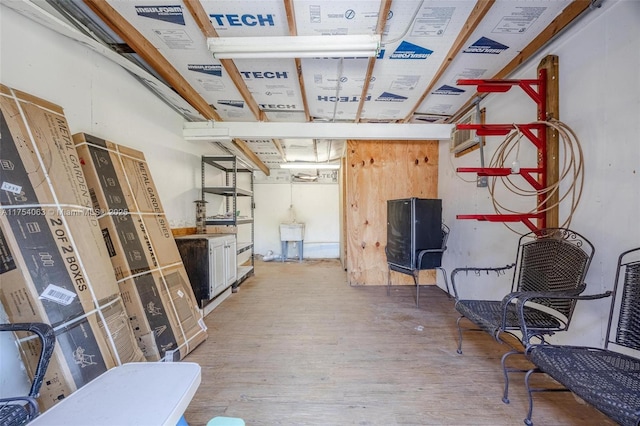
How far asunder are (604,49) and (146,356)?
138 inches

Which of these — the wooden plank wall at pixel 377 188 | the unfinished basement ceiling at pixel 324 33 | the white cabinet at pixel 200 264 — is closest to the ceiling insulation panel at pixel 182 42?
the unfinished basement ceiling at pixel 324 33

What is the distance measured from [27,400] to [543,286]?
8.71 feet

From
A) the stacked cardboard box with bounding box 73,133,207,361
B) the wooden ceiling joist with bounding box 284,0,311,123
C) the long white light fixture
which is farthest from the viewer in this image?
the long white light fixture

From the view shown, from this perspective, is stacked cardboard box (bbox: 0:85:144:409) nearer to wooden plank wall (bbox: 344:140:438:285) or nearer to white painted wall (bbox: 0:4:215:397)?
white painted wall (bbox: 0:4:215:397)

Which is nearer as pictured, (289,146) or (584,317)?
(584,317)

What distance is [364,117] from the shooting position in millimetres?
3182

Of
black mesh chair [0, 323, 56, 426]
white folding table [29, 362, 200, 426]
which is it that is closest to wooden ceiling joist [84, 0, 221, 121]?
Answer: black mesh chair [0, 323, 56, 426]

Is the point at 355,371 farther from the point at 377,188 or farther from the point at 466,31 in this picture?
the point at 377,188

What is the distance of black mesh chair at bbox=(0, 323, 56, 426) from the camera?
83cm

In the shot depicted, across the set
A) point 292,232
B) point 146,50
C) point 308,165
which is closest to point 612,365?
point 146,50

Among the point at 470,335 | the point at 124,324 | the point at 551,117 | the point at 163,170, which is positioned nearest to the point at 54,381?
the point at 124,324

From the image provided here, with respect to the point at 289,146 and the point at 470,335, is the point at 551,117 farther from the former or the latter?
the point at 289,146

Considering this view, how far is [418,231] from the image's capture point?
288 centimetres

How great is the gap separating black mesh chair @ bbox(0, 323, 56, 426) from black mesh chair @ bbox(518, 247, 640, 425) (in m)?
2.00
